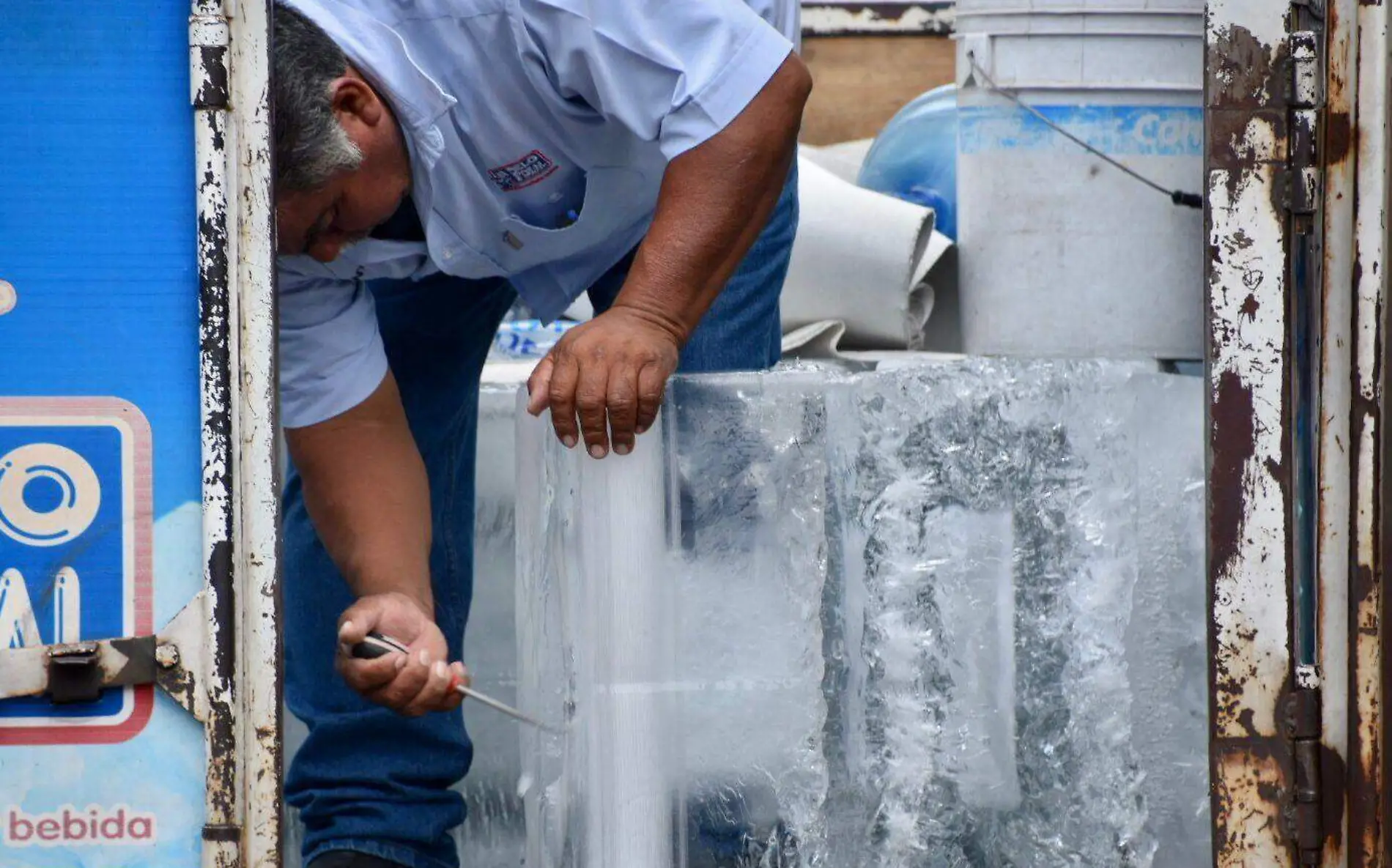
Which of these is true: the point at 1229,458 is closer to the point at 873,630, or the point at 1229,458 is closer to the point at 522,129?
the point at 873,630

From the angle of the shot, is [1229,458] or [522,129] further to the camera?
[522,129]

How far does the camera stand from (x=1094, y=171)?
7.90 feet

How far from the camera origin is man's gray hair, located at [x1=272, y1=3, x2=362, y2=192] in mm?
1604

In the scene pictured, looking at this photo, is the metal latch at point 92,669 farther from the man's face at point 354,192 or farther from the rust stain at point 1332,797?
the rust stain at point 1332,797

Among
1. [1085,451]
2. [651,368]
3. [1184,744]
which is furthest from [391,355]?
[1184,744]

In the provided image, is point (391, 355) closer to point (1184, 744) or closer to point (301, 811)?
point (301, 811)

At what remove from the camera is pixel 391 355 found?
2.20 meters

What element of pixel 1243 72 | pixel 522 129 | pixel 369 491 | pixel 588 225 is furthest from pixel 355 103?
pixel 1243 72

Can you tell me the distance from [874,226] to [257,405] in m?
1.54

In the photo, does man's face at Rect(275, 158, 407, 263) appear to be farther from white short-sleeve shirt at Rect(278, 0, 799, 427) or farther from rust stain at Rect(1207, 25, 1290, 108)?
rust stain at Rect(1207, 25, 1290, 108)

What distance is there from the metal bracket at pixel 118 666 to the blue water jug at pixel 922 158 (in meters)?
1.83

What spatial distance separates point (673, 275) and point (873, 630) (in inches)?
16.0

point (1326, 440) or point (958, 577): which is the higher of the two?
point (1326, 440)

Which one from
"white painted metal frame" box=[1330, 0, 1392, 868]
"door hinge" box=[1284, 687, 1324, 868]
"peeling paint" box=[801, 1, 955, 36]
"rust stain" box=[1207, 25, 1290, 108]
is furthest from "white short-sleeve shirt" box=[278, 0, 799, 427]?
"peeling paint" box=[801, 1, 955, 36]
